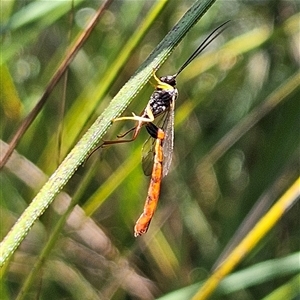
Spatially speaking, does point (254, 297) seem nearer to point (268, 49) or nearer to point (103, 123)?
point (268, 49)

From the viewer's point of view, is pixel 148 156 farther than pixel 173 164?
No

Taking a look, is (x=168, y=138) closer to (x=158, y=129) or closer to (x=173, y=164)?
(x=158, y=129)

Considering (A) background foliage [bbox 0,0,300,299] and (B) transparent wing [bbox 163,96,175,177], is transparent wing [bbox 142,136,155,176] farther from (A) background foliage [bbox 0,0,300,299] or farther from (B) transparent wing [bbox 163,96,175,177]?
(A) background foliage [bbox 0,0,300,299]

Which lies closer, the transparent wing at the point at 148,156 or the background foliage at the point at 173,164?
the transparent wing at the point at 148,156

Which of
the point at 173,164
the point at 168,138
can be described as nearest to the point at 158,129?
the point at 168,138

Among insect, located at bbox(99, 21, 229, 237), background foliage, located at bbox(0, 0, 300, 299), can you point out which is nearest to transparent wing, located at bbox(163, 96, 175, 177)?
insect, located at bbox(99, 21, 229, 237)

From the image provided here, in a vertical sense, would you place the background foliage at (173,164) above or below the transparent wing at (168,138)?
below

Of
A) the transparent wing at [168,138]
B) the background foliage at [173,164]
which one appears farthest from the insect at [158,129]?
the background foliage at [173,164]

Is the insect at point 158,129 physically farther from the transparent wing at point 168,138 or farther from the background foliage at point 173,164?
the background foliage at point 173,164
